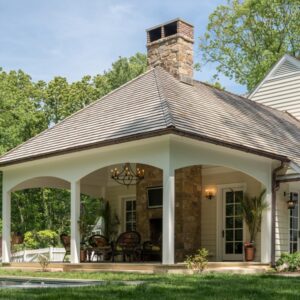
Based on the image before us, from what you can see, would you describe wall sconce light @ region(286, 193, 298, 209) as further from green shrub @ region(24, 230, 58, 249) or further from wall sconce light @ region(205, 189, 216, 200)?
green shrub @ region(24, 230, 58, 249)

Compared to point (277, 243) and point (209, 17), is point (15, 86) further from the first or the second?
point (277, 243)

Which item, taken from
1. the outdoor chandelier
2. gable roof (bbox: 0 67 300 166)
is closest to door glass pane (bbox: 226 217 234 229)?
gable roof (bbox: 0 67 300 166)

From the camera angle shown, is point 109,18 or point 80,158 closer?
point 80,158

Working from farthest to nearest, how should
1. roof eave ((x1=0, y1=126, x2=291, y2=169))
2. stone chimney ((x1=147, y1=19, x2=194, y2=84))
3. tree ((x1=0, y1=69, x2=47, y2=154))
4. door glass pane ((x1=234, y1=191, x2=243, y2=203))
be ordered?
tree ((x1=0, y1=69, x2=47, y2=154)) → stone chimney ((x1=147, y1=19, x2=194, y2=84)) → door glass pane ((x1=234, y1=191, x2=243, y2=203)) → roof eave ((x1=0, y1=126, x2=291, y2=169))

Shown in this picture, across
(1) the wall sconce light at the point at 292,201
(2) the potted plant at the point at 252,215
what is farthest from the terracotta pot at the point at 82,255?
(1) the wall sconce light at the point at 292,201

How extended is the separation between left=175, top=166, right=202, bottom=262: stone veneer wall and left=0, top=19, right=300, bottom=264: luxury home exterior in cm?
3

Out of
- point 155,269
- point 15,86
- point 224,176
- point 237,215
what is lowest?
point 155,269

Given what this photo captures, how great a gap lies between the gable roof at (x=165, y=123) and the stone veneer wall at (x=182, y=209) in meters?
1.88

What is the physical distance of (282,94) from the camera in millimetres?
22797

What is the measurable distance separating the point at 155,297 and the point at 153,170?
31.7ft

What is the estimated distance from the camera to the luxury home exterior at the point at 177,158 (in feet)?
42.3

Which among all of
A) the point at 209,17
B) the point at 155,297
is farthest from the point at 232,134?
the point at 209,17

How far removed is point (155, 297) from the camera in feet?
23.2

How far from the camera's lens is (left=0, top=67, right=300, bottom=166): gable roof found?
42.6ft
